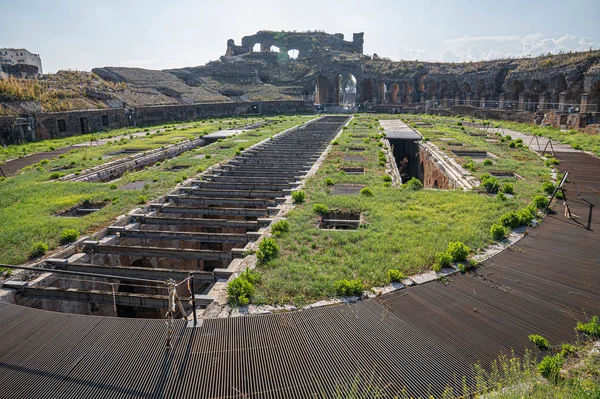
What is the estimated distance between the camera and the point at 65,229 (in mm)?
10891

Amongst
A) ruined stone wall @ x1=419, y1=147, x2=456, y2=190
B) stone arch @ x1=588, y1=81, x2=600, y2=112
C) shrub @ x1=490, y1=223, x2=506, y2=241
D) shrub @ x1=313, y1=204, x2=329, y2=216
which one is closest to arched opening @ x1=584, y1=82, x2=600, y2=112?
stone arch @ x1=588, y1=81, x2=600, y2=112

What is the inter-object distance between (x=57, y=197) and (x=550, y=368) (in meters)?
15.4

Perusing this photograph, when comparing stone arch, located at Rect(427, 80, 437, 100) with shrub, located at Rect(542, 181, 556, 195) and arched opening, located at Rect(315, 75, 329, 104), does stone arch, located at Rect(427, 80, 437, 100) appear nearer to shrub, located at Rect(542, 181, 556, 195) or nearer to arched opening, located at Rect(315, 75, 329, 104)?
arched opening, located at Rect(315, 75, 329, 104)

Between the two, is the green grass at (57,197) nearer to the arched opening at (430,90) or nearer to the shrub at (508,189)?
the shrub at (508,189)

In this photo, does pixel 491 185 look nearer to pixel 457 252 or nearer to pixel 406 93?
pixel 457 252

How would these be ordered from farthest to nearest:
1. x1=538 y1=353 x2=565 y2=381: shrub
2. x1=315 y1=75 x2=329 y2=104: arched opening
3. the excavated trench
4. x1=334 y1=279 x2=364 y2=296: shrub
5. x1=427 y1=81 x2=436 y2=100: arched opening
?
x1=315 y1=75 x2=329 y2=104: arched opening → x1=427 y1=81 x2=436 y2=100: arched opening → the excavated trench → x1=334 y1=279 x2=364 y2=296: shrub → x1=538 y1=353 x2=565 y2=381: shrub

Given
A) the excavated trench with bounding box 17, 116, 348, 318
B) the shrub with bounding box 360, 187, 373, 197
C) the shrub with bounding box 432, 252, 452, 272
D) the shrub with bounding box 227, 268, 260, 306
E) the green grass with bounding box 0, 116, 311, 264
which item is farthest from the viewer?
the shrub with bounding box 360, 187, 373, 197

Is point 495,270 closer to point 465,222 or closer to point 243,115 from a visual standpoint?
point 465,222

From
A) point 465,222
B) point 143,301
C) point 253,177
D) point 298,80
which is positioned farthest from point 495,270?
point 298,80

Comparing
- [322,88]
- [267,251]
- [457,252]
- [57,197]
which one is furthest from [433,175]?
[322,88]

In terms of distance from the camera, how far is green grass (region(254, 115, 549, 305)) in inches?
312

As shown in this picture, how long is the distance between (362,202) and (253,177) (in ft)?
21.1

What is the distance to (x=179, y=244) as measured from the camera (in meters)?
12.4

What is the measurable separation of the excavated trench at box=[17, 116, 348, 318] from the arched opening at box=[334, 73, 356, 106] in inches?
2022
